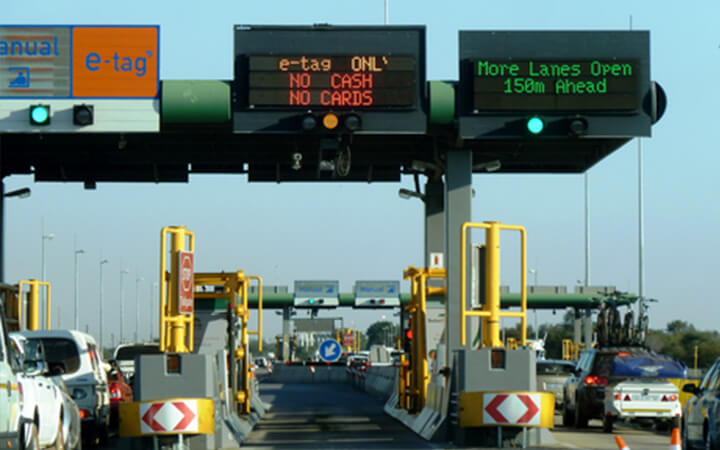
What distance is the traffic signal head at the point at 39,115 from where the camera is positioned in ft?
76.5

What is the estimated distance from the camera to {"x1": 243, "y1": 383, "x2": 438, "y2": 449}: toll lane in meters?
21.3

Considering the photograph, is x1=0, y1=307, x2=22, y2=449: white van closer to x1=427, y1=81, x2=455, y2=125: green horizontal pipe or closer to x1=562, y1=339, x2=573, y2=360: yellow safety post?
x1=427, y1=81, x2=455, y2=125: green horizontal pipe

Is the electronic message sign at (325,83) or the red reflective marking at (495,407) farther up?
the electronic message sign at (325,83)

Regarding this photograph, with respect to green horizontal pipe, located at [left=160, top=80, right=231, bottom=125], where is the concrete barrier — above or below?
below

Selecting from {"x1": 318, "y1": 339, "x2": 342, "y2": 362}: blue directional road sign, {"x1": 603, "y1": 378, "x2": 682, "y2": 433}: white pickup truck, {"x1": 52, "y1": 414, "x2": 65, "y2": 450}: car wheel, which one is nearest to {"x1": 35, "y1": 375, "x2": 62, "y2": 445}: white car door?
{"x1": 52, "y1": 414, "x2": 65, "y2": 450}: car wheel

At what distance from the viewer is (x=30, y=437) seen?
1368cm

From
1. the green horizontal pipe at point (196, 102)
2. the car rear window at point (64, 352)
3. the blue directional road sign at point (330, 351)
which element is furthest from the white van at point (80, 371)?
the blue directional road sign at point (330, 351)

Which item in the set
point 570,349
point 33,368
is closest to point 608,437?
point 33,368

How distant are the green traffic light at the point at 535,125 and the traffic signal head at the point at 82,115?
7.22 meters

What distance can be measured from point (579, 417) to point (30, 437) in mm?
14924

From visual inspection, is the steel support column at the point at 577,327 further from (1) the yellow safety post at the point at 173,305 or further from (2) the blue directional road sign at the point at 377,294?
(1) the yellow safety post at the point at 173,305

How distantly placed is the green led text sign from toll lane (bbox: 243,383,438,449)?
5.75 metres

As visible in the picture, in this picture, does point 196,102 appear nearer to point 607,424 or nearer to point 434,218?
point 434,218

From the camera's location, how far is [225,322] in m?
27.5
